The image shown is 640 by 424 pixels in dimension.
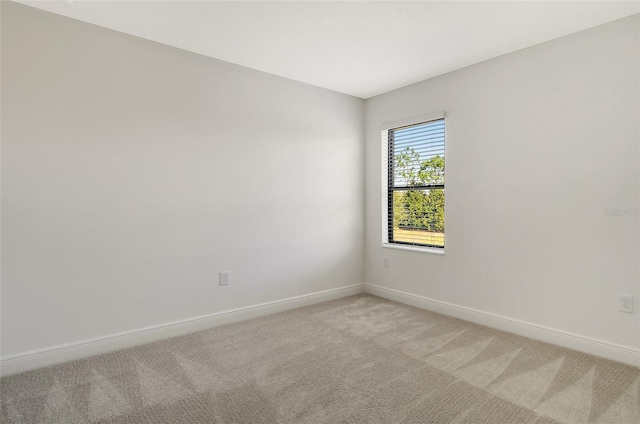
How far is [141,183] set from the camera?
109 inches

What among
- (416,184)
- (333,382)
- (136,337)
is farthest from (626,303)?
(136,337)

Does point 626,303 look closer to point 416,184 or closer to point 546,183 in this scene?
point 546,183

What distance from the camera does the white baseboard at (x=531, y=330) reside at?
2.46m

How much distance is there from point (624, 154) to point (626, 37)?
0.82m

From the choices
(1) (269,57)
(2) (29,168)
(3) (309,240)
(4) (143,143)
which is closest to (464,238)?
(3) (309,240)

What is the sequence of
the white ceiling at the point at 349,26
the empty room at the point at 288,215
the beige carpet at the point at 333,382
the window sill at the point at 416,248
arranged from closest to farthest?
1. the beige carpet at the point at 333,382
2. the empty room at the point at 288,215
3. the white ceiling at the point at 349,26
4. the window sill at the point at 416,248

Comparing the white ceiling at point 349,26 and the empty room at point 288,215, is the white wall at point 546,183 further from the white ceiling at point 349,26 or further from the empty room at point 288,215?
the white ceiling at point 349,26

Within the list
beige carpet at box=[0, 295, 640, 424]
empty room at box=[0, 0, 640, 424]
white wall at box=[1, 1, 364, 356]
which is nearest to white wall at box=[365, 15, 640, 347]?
empty room at box=[0, 0, 640, 424]

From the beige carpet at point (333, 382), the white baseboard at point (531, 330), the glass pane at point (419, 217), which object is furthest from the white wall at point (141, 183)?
the white baseboard at point (531, 330)

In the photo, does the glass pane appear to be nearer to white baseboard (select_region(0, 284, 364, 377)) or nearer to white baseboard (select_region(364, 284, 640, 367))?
white baseboard (select_region(364, 284, 640, 367))

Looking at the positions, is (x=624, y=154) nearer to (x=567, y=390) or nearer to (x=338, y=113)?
(x=567, y=390)

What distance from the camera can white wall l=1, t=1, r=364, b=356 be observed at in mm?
2352

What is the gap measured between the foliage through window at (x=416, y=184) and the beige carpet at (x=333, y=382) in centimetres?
118

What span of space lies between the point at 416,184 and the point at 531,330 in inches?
69.6
